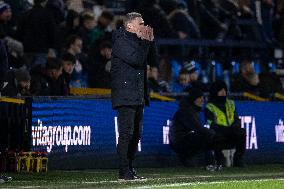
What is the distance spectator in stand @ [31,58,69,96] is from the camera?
18.6 meters

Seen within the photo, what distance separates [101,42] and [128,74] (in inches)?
248

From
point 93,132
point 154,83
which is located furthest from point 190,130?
point 93,132

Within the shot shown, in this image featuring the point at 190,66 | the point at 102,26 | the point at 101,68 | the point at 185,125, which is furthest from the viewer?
the point at 102,26

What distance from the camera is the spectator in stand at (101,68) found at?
67.9 feet

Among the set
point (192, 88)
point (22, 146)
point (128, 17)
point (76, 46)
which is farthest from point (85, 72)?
point (128, 17)

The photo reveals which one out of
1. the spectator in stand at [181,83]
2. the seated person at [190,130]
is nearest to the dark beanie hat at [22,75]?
the seated person at [190,130]

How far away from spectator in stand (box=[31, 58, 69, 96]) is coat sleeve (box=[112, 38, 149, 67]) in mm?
4079

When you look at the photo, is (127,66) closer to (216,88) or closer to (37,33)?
(216,88)

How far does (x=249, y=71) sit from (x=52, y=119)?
20.0 ft

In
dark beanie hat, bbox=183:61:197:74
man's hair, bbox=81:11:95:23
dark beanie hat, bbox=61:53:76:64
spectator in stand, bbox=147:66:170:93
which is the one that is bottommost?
spectator in stand, bbox=147:66:170:93

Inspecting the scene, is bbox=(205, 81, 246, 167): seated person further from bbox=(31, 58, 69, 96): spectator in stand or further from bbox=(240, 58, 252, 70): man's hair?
bbox=(240, 58, 252, 70): man's hair

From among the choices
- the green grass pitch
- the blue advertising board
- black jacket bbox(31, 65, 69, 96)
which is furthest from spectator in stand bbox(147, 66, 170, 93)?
black jacket bbox(31, 65, 69, 96)

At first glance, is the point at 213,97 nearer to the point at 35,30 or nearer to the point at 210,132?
the point at 210,132

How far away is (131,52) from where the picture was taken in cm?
1459
